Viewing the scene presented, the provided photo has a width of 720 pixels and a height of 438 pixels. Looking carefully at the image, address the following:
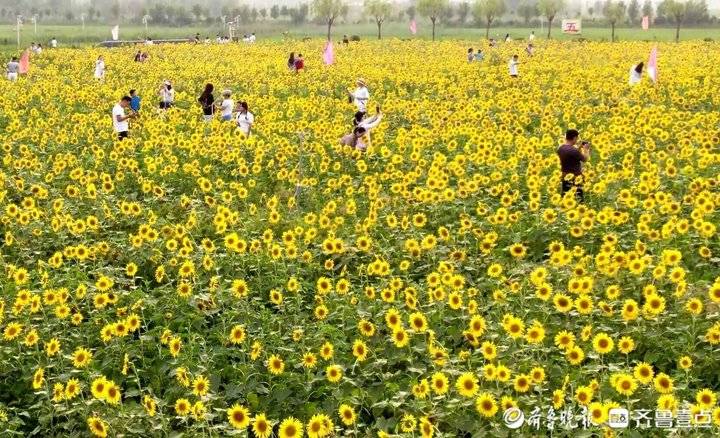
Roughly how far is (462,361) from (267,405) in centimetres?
157

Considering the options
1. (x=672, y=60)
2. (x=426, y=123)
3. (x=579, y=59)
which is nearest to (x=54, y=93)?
(x=426, y=123)

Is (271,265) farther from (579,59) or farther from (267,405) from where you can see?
(579,59)

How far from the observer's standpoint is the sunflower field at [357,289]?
17.1 feet

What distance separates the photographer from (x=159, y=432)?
205 inches

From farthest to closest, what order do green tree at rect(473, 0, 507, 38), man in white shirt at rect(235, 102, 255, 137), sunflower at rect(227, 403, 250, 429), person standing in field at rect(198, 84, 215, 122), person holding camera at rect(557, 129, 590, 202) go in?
1. green tree at rect(473, 0, 507, 38)
2. person standing in field at rect(198, 84, 215, 122)
3. man in white shirt at rect(235, 102, 255, 137)
4. person holding camera at rect(557, 129, 590, 202)
5. sunflower at rect(227, 403, 250, 429)

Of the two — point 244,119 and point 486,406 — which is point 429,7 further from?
point 486,406

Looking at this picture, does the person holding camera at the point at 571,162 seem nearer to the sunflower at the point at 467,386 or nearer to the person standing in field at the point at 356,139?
the person standing in field at the point at 356,139
